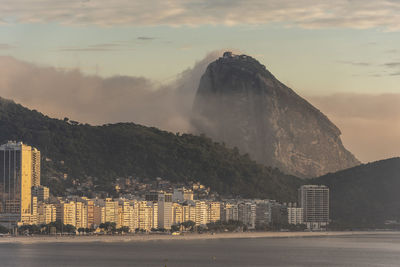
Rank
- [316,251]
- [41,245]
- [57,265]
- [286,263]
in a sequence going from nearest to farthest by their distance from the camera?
1. [57,265]
2. [286,263]
3. [316,251]
4. [41,245]

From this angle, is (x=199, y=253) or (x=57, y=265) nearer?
(x=57, y=265)

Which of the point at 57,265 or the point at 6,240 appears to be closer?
the point at 57,265

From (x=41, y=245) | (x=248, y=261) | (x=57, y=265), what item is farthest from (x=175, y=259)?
(x=41, y=245)

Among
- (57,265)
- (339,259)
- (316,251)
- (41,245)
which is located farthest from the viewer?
(41,245)

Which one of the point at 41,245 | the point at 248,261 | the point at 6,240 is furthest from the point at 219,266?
the point at 6,240

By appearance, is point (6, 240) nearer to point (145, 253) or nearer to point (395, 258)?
point (145, 253)

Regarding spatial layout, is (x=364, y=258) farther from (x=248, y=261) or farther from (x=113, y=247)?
(x=113, y=247)
